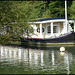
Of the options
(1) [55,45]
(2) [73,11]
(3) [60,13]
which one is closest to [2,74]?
(1) [55,45]

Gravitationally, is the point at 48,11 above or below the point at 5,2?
above

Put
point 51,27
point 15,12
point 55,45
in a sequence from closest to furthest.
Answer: point 15,12 < point 55,45 < point 51,27

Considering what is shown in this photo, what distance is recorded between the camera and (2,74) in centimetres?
1609

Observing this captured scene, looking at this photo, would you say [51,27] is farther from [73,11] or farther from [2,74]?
[2,74]

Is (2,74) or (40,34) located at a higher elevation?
(40,34)

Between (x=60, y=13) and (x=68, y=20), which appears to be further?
(x=60, y=13)

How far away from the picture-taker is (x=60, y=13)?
62438 millimetres

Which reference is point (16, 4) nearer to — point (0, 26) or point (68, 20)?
point (0, 26)

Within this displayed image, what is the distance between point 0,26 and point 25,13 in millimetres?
4629

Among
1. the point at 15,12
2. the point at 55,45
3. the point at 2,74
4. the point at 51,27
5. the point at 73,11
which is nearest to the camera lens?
the point at 2,74

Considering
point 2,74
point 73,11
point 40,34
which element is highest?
point 73,11

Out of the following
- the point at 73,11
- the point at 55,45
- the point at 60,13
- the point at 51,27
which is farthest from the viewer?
the point at 60,13

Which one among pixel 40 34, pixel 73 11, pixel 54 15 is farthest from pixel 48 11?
pixel 40 34

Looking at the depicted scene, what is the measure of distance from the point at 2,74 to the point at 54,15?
5058 cm
